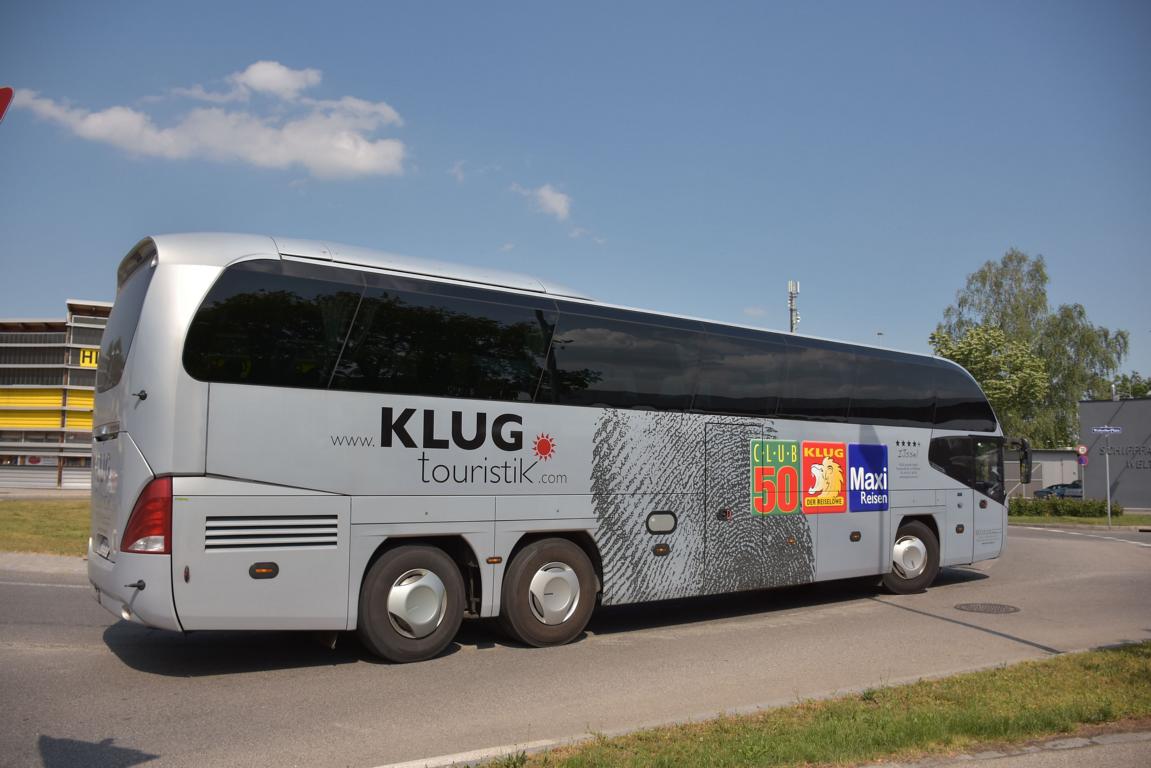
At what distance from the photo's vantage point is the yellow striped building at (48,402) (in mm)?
39344

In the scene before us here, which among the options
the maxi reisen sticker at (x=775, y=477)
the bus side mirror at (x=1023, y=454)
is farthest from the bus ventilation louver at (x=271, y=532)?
the bus side mirror at (x=1023, y=454)

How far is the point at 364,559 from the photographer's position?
8133mm

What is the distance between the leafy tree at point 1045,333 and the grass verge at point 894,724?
57.0m

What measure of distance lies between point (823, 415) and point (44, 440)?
127 ft

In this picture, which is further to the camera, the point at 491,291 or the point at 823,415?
the point at 823,415

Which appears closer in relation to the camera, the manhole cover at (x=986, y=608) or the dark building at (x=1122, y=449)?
the manhole cover at (x=986, y=608)

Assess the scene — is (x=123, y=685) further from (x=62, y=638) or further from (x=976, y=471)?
(x=976, y=471)

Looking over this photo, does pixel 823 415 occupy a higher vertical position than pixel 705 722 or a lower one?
higher

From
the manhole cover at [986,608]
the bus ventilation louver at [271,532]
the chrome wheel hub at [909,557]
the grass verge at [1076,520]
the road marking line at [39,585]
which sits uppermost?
the bus ventilation louver at [271,532]

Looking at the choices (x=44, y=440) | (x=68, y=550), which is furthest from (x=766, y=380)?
(x=44, y=440)

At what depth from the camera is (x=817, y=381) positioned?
40.3 ft

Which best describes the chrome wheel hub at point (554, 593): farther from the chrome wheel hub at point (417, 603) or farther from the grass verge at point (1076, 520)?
the grass verge at point (1076, 520)

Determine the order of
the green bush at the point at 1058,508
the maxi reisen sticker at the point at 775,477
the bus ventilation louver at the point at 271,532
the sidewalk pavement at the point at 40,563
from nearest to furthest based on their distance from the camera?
the bus ventilation louver at the point at 271,532, the maxi reisen sticker at the point at 775,477, the sidewalk pavement at the point at 40,563, the green bush at the point at 1058,508

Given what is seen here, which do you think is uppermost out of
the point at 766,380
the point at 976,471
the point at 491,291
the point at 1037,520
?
the point at 491,291
